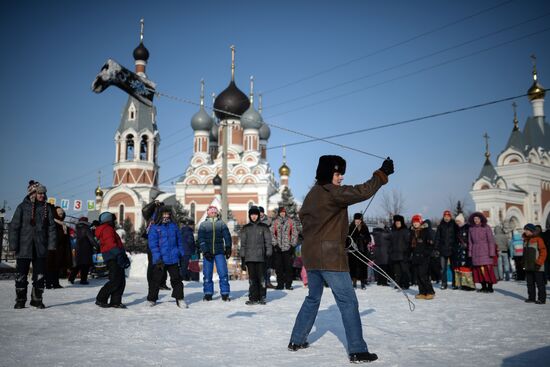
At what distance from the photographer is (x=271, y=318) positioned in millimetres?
6129

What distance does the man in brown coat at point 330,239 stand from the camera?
4.00m

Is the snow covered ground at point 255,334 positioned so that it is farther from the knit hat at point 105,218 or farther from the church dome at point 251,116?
the church dome at point 251,116

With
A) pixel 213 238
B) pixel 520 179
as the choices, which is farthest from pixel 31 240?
pixel 520 179

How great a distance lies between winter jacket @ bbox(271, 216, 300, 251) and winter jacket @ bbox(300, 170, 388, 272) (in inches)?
247

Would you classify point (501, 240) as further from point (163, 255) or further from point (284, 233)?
point (163, 255)

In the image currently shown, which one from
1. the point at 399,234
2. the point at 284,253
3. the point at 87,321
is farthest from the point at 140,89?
the point at 399,234

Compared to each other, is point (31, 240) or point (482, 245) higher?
point (31, 240)

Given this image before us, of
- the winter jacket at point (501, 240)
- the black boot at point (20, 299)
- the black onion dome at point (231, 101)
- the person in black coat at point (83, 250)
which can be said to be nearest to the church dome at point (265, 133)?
the black onion dome at point (231, 101)

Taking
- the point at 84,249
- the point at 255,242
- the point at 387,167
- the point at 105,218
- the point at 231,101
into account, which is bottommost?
the point at 84,249

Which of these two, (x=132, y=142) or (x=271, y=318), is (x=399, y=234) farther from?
(x=132, y=142)

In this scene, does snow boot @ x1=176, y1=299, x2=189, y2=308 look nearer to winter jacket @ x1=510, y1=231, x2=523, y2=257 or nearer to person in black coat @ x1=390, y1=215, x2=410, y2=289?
person in black coat @ x1=390, y1=215, x2=410, y2=289

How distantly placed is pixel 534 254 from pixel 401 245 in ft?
9.79

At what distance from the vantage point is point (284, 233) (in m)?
10.6

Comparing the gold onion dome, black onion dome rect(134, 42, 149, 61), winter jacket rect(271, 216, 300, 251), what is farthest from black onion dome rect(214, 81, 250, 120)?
winter jacket rect(271, 216, 300, 251)
